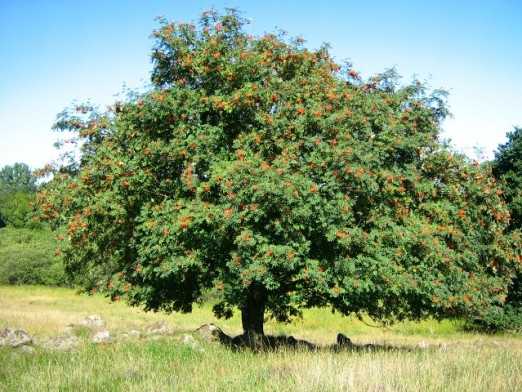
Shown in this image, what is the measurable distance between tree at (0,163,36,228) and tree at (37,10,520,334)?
305 ft

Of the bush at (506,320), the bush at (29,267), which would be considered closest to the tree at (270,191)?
the bush at (506,320)

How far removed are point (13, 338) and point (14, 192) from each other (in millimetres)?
135404

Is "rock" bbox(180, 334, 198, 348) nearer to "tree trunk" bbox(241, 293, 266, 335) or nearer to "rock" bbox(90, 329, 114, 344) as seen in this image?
"rock" bbox(90, 329, 114, 344)

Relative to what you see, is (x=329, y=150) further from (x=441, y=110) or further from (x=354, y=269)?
(x=441, y=110)

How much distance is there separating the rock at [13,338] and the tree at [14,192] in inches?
3615

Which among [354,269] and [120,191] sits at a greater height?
[120,191]

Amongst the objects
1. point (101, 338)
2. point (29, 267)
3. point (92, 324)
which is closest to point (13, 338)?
point (101, 338)

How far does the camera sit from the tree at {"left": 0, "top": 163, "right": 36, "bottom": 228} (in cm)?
9948

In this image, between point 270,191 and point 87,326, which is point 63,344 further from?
point 270,191

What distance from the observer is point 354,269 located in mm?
10594

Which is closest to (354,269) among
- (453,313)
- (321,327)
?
(453,313)

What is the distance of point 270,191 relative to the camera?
380 inches

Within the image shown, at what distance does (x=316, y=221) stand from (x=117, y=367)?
16.4 ft

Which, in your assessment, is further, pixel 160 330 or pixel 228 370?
pixel 160 330
